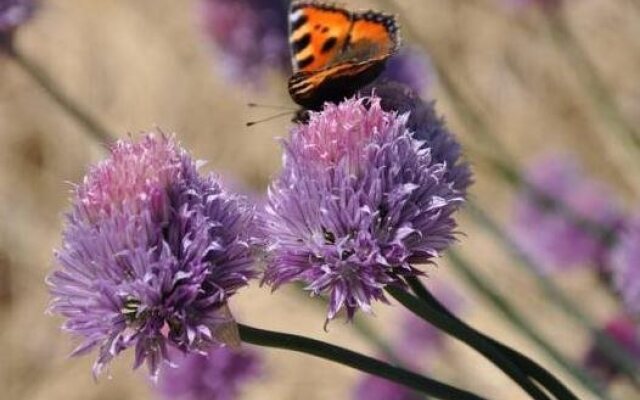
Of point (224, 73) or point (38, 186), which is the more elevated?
point (224, 73)

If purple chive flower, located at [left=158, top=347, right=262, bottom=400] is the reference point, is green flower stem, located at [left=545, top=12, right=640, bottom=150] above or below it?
below

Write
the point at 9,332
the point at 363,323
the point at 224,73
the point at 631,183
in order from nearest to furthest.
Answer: the point at 363,323
the point at 224,73
the point at 631,183
the point at 9,332

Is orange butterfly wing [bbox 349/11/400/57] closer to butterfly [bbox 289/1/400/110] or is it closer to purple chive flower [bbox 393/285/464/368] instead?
butterfly [bbox 289/1/400/110]

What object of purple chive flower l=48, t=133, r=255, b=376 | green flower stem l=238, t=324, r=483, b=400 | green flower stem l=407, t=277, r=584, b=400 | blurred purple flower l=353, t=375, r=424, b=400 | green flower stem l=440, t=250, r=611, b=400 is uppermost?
purple chive flower l=48, t=133, r=255, b=376

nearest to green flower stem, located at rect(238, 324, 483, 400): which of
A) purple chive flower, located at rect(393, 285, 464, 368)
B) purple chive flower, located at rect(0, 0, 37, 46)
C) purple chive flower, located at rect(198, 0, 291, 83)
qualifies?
purple chive flower, located at rect(0, 0, 37, 46)

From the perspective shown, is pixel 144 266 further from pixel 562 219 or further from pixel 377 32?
pixel 562 219

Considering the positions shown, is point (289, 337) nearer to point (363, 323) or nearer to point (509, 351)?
point (509, 351)

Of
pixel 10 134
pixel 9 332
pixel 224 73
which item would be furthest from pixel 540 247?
pixel 10 134
